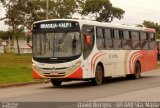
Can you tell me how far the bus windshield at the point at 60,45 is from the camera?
23625mm

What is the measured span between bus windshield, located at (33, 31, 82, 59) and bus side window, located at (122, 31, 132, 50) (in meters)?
5.95

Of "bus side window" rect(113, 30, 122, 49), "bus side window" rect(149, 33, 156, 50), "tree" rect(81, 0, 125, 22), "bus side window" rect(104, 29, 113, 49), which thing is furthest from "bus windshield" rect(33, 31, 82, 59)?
"tree" rect(81, 0, 125, 22)

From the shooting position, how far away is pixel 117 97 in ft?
60.3

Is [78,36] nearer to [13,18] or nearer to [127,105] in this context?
[127,105]

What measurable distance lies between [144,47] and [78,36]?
9.66m

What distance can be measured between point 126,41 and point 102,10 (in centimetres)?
6668

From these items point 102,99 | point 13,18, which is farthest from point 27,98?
point 13,18

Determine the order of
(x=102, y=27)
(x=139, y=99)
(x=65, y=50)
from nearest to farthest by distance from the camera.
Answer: (x=139, y=99) → (x=65, y=50) → (x=102, y=27)

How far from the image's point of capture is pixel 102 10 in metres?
95.9

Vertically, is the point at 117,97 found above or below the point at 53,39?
below

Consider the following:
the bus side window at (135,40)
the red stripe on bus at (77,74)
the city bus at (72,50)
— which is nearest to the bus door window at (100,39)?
the city bus at (72,50)

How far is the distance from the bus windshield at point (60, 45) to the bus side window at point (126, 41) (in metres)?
5.95

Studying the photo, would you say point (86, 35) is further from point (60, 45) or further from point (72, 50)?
point (60, 45)

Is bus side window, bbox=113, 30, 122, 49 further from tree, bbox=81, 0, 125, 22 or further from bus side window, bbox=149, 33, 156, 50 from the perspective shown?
tree, bbox=81, 0, 125, 22
